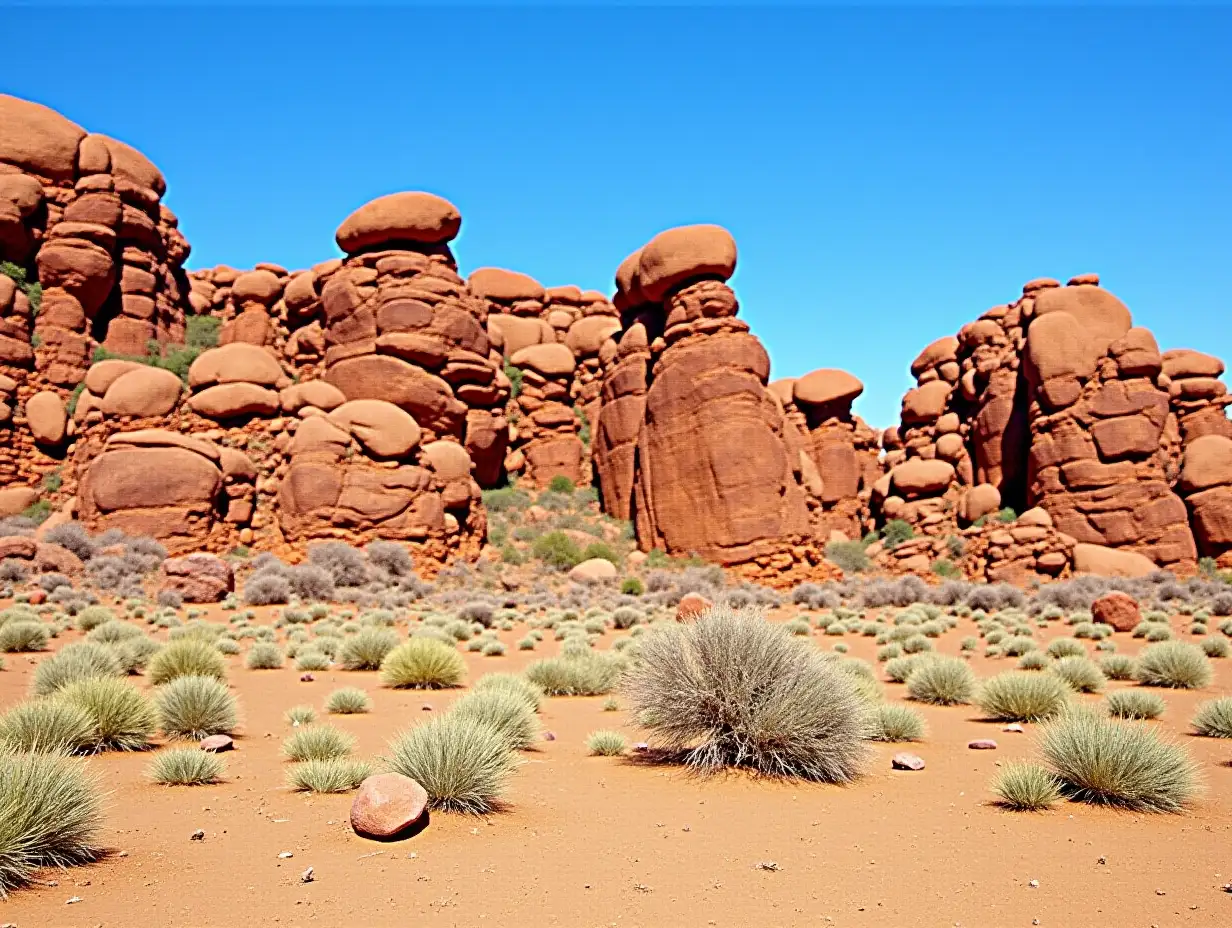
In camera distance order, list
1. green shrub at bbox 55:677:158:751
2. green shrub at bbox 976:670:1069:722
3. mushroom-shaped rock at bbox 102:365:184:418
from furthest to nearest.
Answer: mushroom-shaped rock at bbox 102:365:184:418
green shrub at bbox 976:670:1069:722
green shrub at bbox 55:677:158:751

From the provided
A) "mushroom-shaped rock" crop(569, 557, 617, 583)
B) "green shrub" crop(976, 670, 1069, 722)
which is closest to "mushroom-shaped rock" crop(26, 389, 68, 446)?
"mushroom-shaped rock" crop(569, 557, 617, 583)

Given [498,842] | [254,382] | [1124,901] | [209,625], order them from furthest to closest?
[254,382]
[209,625]
[498,842]
[1124,901]

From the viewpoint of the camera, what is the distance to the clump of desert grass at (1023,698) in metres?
9.99

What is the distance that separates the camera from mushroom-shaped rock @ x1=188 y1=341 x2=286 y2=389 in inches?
1171

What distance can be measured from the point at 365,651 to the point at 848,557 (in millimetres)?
28596

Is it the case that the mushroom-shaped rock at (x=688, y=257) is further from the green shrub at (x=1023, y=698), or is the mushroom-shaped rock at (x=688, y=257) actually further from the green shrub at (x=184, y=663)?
the green shrub at (x=184, y=663)

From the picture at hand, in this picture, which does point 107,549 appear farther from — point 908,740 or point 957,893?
point 957,893

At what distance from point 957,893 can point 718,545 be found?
85.3 ft

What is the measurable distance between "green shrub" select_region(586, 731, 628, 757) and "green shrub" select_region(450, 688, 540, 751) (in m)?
0.59

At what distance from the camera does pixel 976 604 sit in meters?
25.6

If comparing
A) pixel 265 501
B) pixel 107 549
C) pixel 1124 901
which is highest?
pixel 265 501

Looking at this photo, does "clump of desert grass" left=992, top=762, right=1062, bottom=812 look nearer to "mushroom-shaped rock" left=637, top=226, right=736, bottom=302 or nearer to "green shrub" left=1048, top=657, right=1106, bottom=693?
"green shrub" left=1048, top=657, right=1106, bottom=693

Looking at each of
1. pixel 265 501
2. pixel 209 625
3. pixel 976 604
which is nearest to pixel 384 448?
pixel 265 501

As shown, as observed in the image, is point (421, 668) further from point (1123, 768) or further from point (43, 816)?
point (1123, 768)
